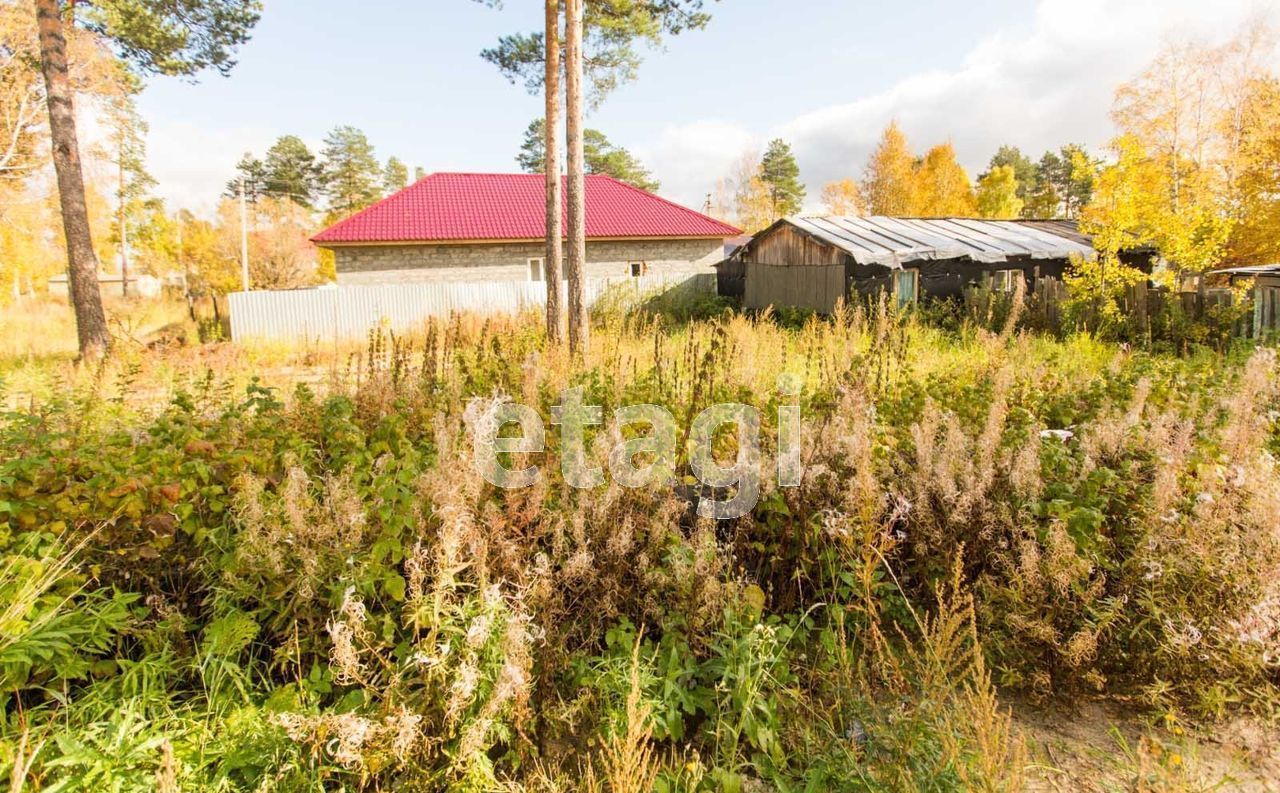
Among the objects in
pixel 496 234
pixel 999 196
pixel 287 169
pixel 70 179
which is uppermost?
pixel 287 169

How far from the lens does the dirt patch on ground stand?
209cm

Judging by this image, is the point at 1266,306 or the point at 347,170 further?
the point at 347,170

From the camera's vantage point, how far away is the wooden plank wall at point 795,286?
13227mm

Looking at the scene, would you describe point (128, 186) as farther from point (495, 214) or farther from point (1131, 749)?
point (1131, 749)

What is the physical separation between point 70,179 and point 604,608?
11578 millimetres

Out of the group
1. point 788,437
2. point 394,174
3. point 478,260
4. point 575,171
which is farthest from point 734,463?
point 394,174

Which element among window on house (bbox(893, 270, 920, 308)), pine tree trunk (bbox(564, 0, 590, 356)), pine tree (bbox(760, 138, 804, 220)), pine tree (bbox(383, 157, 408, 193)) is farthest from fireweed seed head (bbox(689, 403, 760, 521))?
pine tree (bbox(383, 157, 408, 193))

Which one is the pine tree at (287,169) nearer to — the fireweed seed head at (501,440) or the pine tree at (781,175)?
the pine tree at (781,175)

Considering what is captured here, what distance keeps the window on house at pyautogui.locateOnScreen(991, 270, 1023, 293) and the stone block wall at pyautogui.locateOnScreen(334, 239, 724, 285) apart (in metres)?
10.1

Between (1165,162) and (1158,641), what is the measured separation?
2492 cm

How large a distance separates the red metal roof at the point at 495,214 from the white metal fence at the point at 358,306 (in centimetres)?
368

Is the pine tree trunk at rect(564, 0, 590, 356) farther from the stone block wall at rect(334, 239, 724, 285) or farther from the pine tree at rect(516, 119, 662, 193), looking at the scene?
the pine tree at rect(516, 119, 662, 193)

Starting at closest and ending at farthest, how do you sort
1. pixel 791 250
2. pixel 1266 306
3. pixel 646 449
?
1. pixel 646 449
2. pixel 1266 306
3. pixel 791 250

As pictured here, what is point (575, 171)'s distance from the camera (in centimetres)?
879
